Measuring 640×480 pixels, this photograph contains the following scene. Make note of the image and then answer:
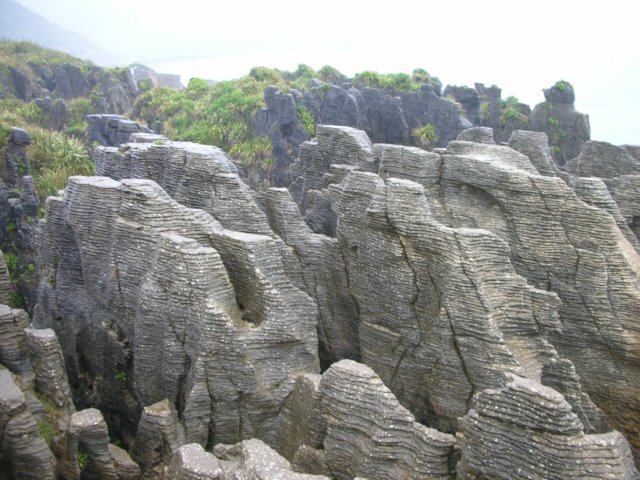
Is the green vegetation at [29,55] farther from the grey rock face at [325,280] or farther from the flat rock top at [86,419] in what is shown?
the flat rock top at [86,419]

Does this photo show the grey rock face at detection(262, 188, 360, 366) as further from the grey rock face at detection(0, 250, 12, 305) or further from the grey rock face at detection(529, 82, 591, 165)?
the grey rock face at detection(529, 82, 591, 165)

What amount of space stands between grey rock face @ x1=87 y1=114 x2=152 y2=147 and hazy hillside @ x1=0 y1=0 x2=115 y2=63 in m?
114

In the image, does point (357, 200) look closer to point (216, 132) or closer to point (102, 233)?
point (102, 233)

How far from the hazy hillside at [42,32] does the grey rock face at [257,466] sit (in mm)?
145552

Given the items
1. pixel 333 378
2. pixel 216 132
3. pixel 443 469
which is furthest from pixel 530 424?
pixel 216 132

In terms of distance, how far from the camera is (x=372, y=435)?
1118 centimetres

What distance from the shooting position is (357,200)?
52.5 ft

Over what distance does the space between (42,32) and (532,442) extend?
196824 millimetres

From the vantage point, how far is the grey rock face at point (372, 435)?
10680mm

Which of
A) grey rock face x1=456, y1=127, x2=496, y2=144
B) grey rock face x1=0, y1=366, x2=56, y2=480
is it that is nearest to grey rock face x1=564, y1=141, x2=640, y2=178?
grey rock face x1=456, y1=127, x2=496, y2=144

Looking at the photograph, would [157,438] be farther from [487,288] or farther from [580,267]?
[580,267]

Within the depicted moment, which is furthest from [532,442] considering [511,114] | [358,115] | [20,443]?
[511,114]

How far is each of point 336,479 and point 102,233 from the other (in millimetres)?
8673

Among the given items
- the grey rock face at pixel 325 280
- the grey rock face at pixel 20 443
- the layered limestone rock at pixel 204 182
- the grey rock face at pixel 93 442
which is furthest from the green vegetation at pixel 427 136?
the grey rock face at pixel 20 443
